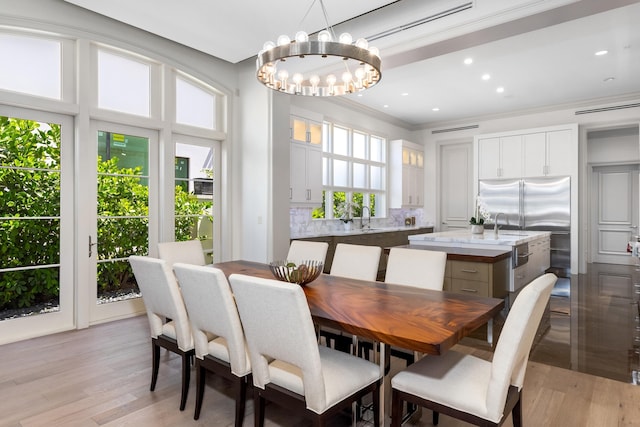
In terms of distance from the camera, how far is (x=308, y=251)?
3506mm

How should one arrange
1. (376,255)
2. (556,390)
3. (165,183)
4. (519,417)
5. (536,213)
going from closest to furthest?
(519,417) → (556,390) → (376,255) → (165,183) → (536,213)

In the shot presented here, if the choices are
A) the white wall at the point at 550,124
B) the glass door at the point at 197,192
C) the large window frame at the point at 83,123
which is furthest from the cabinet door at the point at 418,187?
the large window frame at the point at 83,123

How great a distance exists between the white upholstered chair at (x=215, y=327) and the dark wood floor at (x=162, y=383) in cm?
34

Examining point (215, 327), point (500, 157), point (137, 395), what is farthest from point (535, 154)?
point (137, 395)

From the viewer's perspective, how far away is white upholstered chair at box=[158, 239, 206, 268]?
11.8 feet

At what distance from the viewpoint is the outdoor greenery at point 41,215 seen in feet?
11.8

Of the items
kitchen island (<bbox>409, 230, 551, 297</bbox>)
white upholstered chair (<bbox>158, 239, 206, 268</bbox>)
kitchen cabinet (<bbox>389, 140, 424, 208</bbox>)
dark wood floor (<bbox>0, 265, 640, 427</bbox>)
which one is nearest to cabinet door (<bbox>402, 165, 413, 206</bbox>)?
kitchen cabinet (<bbox>389, 140, 424, 208</bbox>)

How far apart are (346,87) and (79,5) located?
106 inches

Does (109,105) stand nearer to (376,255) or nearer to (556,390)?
(376,255)

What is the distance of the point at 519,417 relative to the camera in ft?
6.16

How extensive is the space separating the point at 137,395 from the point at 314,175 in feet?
13.6

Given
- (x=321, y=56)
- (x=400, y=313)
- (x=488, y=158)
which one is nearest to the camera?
(x=400, y=313)

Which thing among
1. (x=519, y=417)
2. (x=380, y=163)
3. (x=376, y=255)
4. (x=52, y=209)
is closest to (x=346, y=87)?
(x=376, y=255)

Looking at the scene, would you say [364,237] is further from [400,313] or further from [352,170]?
A: [400,313]
